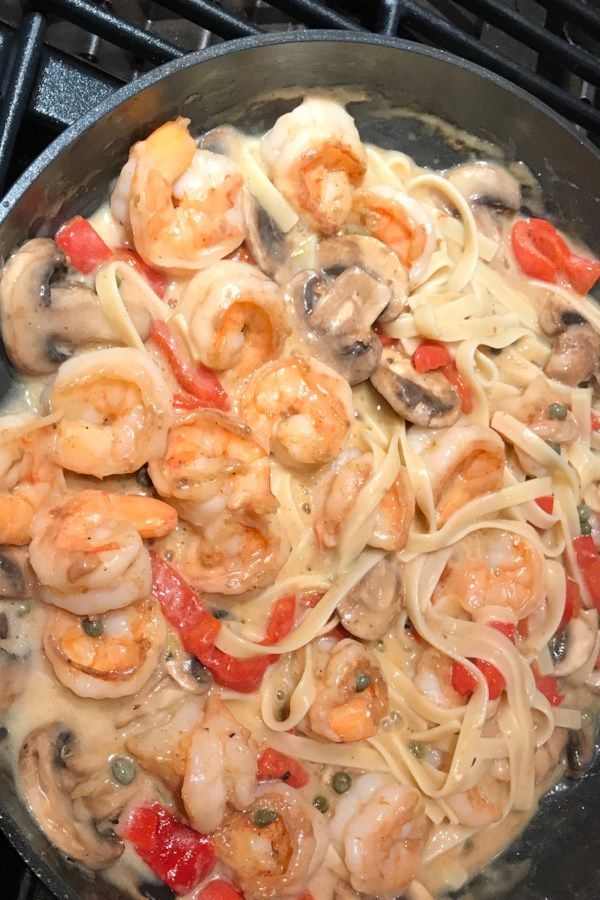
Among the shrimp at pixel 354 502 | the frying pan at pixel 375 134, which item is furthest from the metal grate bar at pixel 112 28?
the shrimp at pixel 354 502

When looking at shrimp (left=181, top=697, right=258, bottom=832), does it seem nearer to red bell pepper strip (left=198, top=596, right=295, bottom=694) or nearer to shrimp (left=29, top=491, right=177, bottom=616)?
red bell pepper strip (left=198, top=596, right=295, bottom=694)

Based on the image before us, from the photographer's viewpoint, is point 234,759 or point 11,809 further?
point 234,759

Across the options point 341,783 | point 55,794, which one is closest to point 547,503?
point 341,783

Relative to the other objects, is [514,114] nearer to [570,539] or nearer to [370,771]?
[570,539]

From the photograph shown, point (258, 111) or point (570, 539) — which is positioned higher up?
point (258, 111)

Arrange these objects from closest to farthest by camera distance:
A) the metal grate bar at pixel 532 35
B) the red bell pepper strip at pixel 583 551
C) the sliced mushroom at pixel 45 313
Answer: the sliced mushroom at pixel 45 313, the red bell pepper strip at pixel 583 551, the metal grate bar at pixel 532 35

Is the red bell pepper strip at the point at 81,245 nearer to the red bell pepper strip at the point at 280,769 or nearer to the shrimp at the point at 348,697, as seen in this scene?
the shrimp at the point at 348,697

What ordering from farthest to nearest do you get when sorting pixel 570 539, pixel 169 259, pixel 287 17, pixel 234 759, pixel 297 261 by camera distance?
pixel 287 17 → pixel 570 539 → pixel 297 261 → pixel 169 259 → pixel 234 759

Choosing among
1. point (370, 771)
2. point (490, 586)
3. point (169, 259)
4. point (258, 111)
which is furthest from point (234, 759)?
point (258, 111)
